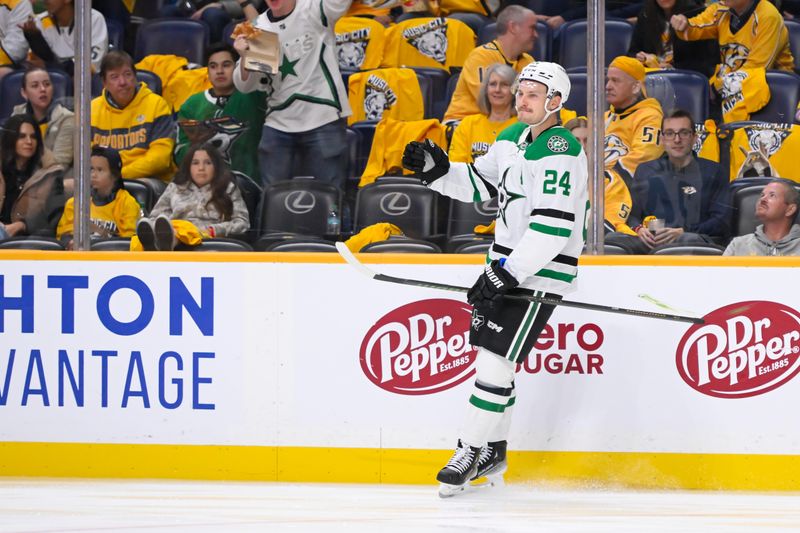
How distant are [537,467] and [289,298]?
1004mm

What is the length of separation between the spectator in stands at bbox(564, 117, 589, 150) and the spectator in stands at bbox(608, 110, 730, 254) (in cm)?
23

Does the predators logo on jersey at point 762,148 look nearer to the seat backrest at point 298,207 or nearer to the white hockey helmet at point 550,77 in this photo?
the white hockey helmet at point 550,77

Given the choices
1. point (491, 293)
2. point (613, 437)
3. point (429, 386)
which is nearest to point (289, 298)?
point (429, 386)

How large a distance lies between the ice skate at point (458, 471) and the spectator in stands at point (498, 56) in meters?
1.50

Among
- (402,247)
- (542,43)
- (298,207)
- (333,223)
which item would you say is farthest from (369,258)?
(542,43)

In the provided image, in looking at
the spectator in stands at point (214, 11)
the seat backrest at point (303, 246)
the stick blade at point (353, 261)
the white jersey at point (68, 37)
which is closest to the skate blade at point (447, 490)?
the stick blade at point (353, 261)

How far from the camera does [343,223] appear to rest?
414 centimetres

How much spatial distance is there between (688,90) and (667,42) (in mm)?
254

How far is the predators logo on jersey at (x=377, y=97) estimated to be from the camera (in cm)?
471

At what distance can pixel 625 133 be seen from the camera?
402 centimetres

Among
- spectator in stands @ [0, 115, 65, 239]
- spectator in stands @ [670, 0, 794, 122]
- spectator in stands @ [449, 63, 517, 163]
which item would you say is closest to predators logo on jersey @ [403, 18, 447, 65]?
spectator in stands @ [449, 63, 517, 163]

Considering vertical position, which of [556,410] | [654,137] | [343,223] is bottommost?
[556,410]

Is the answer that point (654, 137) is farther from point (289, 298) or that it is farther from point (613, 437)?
point (289, 298)

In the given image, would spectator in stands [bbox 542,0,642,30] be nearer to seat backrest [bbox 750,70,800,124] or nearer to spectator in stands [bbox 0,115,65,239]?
seat backrest [bbox 750,70,800,124]
